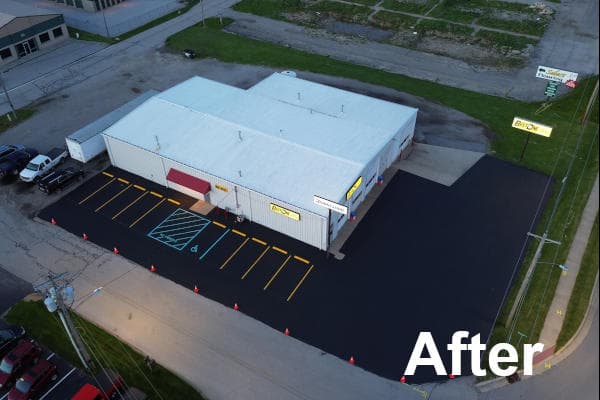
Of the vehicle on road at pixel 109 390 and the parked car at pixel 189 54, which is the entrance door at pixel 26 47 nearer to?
the parked car at pixel 189 54

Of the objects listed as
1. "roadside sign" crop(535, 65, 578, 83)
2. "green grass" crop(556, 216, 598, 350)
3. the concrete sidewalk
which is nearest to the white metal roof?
the concrete sidewalk

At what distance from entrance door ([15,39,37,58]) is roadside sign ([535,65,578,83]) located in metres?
64.4

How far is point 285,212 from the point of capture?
3403cm

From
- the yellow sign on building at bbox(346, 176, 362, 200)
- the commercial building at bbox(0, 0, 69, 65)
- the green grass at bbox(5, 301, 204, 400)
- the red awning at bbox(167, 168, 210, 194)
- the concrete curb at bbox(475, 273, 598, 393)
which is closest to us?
the green grass at bbox(5, 301, 204, 400)

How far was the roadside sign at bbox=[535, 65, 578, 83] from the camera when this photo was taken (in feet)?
160

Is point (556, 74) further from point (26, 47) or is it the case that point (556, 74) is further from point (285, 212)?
point (26, 47)

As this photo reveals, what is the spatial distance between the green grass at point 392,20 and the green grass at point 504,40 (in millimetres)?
10406

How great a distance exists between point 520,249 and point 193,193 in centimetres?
2608

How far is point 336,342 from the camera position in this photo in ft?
94.4

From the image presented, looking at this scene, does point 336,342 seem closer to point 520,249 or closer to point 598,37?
point 520,249

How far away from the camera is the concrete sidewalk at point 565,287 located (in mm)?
28681

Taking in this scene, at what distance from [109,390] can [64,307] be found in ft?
22.0

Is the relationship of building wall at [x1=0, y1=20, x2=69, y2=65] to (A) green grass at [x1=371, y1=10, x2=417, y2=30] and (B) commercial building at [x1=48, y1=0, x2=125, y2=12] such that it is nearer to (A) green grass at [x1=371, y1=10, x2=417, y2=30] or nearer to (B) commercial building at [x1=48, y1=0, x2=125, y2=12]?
(B) commercial building at [x1=48, y1=0, x2=125, y2=12]

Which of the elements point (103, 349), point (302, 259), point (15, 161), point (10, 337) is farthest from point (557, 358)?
point (15, 161)
